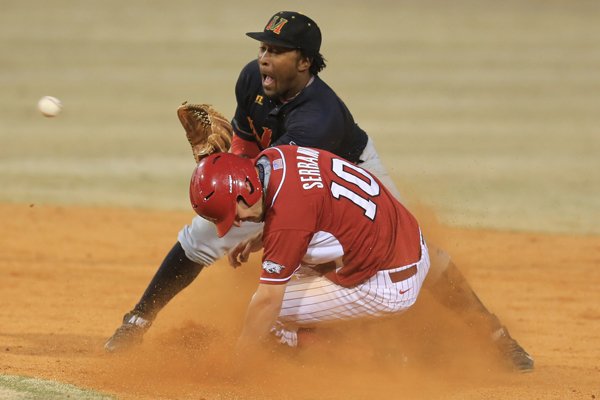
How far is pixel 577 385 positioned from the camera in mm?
5625

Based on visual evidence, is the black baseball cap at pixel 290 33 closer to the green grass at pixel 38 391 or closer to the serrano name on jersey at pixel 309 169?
the serrano name on jersey at pixel 309 169

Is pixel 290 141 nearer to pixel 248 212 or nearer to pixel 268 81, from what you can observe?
pixel 268 81

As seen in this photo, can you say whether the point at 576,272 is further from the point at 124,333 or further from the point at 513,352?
the point at 124,333

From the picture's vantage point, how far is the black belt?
542 cm

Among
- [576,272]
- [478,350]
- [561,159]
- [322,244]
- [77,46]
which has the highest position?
[322,244]

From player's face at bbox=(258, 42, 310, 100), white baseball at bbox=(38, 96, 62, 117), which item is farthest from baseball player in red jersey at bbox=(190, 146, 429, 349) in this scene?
white baseball at bbox=(38, 96, 62, 117)

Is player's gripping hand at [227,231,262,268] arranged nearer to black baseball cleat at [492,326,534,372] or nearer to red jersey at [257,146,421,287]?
red jersey at [257,146,421,287]

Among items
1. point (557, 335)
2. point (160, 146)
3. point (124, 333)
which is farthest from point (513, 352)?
point (160, 146)

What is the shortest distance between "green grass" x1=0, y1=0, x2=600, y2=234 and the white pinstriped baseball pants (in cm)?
195

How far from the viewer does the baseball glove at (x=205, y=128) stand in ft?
19.2

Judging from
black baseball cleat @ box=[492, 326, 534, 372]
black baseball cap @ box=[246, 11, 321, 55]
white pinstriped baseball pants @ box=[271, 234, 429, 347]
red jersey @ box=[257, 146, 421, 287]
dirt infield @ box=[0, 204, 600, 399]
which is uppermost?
black baseball cap @ box=[246, 11, 321, 55]

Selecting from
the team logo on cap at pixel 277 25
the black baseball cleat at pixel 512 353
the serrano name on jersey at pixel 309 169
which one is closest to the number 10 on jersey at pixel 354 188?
the serrano name on jersey at pixel 309 169

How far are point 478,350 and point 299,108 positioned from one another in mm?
1858

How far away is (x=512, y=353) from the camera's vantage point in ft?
19.7
